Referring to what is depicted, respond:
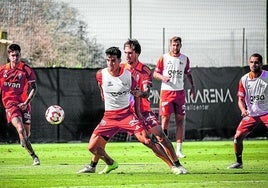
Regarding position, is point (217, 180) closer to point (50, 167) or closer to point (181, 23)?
point (50, 167)

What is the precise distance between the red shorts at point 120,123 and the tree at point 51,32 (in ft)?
41.0

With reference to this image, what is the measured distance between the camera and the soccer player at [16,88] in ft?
55.6

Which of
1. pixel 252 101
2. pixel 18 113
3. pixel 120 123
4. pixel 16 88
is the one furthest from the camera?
pixel 16 88

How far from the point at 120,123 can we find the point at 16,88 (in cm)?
375

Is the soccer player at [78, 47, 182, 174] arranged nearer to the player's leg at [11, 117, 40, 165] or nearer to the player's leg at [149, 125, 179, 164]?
the player's leg at [149, 125, 179, 164]

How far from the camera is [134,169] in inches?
622

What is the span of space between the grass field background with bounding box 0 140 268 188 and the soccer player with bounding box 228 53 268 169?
0.55m

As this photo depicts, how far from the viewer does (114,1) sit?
26672 mm

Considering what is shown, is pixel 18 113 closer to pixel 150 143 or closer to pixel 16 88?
pixel 16 88

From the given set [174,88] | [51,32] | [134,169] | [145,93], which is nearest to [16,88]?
[134,169]

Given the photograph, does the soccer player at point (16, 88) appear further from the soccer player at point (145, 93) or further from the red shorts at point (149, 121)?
the red shorts at point (149, 121)

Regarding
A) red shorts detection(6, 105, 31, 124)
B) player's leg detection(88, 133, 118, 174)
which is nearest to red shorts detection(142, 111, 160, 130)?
player's leg detection(88, 133, 118, 174)

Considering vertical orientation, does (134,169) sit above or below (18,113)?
below

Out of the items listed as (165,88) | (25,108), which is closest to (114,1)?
(165,88)
